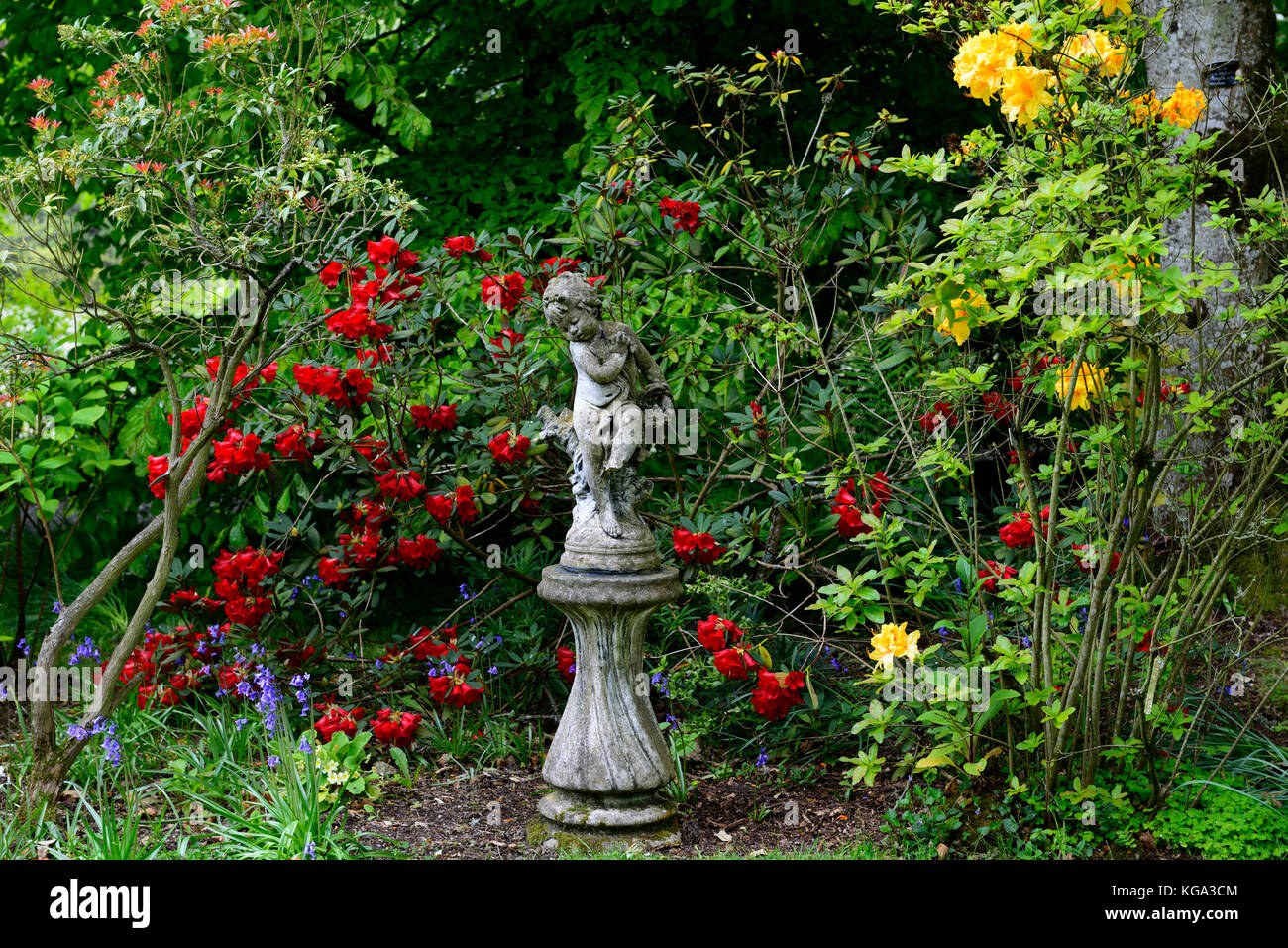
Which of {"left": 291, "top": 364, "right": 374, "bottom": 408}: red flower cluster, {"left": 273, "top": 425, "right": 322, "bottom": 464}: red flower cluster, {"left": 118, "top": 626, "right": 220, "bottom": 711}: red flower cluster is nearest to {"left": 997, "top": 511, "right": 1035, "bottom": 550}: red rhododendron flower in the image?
{"left": 291, "top": 364, "right": 374, "bottom": 408}: red flower cluster

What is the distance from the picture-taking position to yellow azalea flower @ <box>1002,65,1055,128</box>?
2949mm

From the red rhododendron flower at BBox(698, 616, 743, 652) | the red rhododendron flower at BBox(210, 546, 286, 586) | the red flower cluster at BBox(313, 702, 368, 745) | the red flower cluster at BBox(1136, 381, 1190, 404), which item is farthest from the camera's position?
the red rhododendron flower at BBox(210, 546, 286, 586)

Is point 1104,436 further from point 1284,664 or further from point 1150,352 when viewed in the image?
point 1284,664

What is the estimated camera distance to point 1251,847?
357cm

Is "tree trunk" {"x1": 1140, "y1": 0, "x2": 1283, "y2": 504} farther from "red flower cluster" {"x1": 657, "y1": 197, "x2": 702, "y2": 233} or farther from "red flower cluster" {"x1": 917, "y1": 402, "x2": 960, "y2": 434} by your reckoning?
"red flower cluster" {"x1": 657, "y1": 197, "x2": 702, "y2": 233}

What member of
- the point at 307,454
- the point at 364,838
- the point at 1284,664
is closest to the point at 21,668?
the point at 307,454

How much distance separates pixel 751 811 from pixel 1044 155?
252cm

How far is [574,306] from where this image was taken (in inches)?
149

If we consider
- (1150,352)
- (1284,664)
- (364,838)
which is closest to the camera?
(1150,352)

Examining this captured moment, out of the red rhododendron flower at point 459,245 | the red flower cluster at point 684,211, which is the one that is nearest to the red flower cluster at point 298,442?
A: the red rhododendron flower at point 459,245

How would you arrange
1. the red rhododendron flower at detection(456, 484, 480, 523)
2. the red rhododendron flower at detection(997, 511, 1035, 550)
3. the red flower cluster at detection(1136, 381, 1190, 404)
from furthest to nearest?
the red rhododendron flower at detection(456, 484, 480, 523) < the red rhododendron flower at detection(997, 511, 1035, 550) < the red flower cluster at detection(1136, 381, 1190, 404)

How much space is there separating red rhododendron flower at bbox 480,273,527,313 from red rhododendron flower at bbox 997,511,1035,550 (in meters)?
2.30

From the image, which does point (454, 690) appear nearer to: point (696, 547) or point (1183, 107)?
point (696, 547)

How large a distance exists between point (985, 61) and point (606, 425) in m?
1.70
